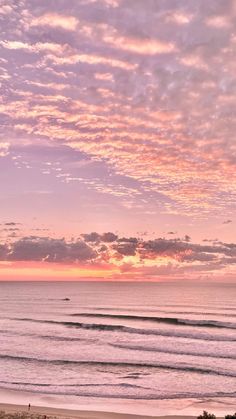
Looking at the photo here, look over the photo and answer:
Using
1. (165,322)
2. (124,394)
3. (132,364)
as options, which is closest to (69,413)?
(124,394)

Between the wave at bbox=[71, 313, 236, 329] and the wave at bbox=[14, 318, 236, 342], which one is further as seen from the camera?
the wave at bbox=[71, 313, 236, 329]

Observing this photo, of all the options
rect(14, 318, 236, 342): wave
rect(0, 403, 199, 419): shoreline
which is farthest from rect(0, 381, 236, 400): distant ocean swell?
rect(14, 318, 236, 342): wave

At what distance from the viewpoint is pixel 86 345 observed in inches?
2741

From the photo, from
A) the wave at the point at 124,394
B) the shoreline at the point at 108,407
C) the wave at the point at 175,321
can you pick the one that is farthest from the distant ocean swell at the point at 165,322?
the shoreline at the point at 108,407

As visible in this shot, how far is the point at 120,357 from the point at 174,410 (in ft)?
77.0

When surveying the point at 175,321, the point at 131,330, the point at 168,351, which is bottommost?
the point at 175,321

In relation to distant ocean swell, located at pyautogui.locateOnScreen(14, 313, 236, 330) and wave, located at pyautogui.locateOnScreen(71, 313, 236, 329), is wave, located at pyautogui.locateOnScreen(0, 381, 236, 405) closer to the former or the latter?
distant ocean swell, located at pyautogui.locateOnScreen(14, 313, 236, 330)

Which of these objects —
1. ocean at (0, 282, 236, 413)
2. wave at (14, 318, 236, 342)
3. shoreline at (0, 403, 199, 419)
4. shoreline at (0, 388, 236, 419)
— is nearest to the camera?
shoreline at (0, 403, 199, 419)

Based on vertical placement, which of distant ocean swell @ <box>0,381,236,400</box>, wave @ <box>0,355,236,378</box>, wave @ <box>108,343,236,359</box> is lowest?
wave @ <box>108,343,236,359</box>

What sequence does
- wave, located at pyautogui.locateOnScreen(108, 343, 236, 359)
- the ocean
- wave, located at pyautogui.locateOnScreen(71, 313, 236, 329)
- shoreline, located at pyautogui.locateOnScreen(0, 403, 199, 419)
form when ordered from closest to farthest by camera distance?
shoreline, located at pyautogui.locateOnScreen(0, 403, 199, 419)
the ocean
wave, located at pyautogui.locateOnScreen(108, 343, 236, 359)
wave, located at pyautogui.locateOnScreen(71, 313, 236, 329)

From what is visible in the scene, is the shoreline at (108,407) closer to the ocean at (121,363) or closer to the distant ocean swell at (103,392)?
the ocean at (121,363)

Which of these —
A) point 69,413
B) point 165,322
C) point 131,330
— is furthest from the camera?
point 165,322

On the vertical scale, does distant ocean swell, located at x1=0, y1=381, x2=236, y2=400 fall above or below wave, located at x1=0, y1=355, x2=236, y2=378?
above

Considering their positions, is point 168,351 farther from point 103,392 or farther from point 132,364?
point 103,392
